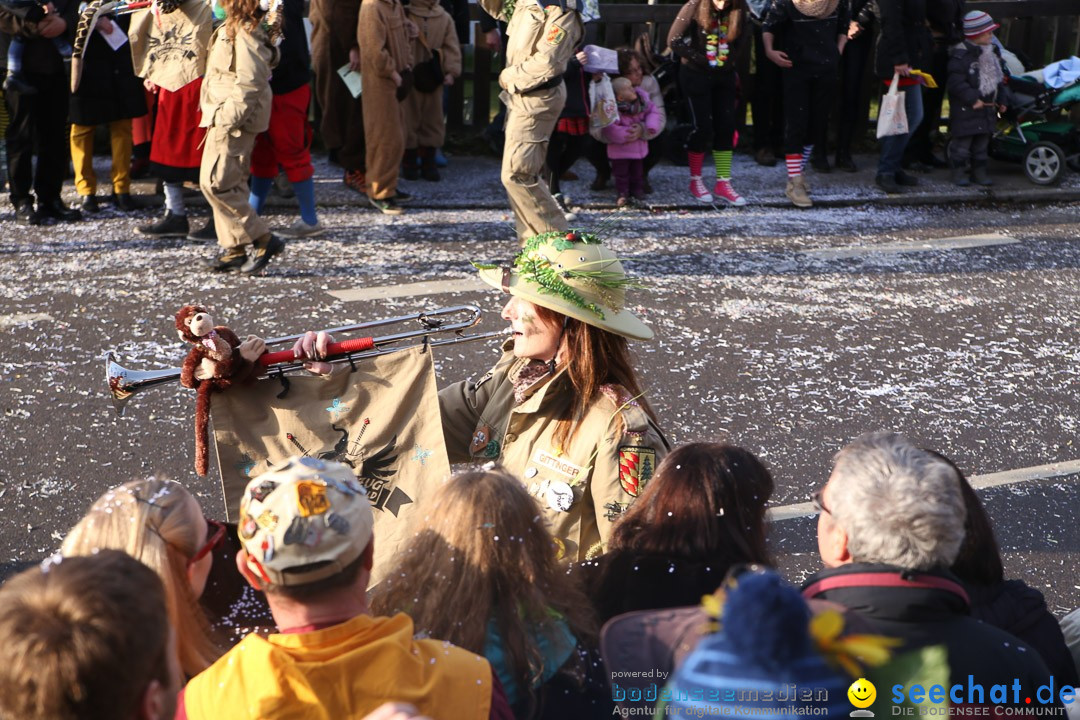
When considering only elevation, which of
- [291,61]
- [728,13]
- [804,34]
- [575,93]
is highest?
[728,13]

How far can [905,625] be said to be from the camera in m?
2.15

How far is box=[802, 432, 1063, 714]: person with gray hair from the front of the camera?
2.15 metres

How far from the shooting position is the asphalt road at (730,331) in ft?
15.9

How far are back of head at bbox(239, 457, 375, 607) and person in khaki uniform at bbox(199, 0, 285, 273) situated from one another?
5.28 metres

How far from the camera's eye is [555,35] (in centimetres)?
735

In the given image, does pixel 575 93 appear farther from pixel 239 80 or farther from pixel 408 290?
pixel 239 80

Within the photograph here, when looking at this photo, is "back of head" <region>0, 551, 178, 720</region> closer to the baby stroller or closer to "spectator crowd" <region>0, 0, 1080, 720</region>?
"spectator crowd" <region>0, 0, 1080, 720</region>

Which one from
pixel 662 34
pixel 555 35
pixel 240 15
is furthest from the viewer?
pixel 662 34

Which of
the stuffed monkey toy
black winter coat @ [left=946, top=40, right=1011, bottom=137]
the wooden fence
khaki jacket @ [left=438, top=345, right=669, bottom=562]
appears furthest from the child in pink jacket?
the stuffed monkey toy

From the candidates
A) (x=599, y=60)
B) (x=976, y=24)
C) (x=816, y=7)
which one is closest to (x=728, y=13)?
(x=816, y=7)

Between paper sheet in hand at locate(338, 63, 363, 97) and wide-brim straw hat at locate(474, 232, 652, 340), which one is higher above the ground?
paper sheet in hand at locate(338, 63, 363, 97)

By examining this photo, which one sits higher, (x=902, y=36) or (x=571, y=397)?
(x=902, y=36)

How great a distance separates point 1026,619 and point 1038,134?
8.97 meters

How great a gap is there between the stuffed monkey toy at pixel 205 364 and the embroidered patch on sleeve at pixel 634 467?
114 centimetres
